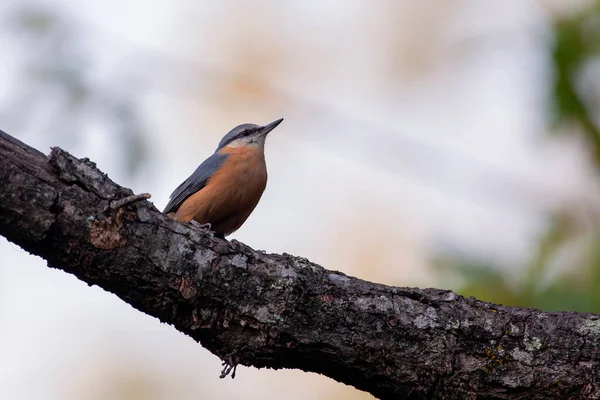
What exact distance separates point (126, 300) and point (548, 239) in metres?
2.66

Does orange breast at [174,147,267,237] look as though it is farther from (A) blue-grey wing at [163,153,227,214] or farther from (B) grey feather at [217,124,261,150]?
(B) grey feather at [217,124,261,150]

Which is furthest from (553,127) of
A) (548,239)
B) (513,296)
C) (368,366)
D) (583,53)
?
(368,366)

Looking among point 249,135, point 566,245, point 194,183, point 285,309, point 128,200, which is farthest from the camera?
point 249,135

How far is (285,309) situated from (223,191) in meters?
3.00

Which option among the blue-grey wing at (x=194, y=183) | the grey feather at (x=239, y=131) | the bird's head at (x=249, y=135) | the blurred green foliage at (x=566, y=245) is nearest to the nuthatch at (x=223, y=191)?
the blue-grey wing at (x=194, y=183)

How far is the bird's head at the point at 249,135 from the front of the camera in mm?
7512

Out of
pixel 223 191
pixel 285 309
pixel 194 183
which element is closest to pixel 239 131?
pixel 194 183

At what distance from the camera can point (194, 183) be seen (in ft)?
22.1

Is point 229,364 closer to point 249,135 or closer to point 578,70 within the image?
point 578,70

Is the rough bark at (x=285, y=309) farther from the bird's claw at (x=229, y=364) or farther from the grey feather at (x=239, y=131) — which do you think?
the grey feather at (x=239, y=131)

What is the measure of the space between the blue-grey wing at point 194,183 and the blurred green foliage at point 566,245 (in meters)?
2.65

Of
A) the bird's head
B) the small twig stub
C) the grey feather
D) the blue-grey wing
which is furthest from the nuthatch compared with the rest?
the small twig stub

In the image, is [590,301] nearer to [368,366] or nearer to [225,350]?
[368,366]

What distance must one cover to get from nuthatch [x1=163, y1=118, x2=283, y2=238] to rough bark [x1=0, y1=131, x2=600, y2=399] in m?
2.68
